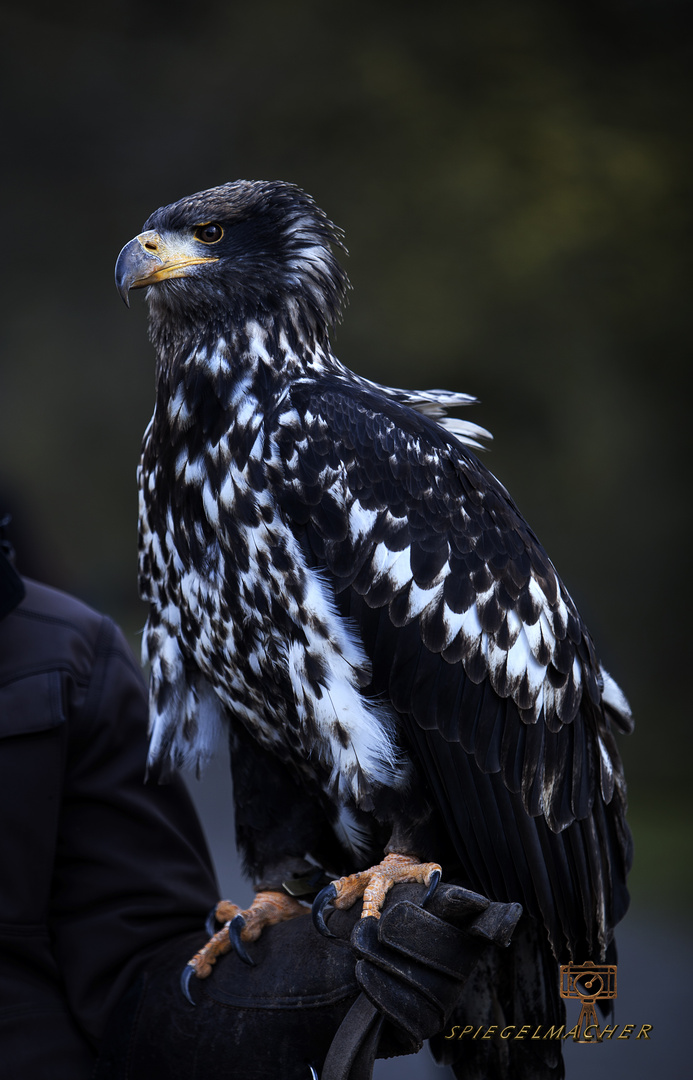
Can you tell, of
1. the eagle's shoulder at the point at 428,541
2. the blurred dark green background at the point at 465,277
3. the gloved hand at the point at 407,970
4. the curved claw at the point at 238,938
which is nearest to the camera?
the gloved hand at the point at 407,970

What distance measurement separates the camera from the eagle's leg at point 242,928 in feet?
4.36

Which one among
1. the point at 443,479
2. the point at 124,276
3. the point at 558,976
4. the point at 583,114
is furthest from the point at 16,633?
the point at 583,114

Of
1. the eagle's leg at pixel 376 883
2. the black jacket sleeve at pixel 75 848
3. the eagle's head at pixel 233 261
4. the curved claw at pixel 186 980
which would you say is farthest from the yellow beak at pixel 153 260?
the curved claw at pixel 186 980

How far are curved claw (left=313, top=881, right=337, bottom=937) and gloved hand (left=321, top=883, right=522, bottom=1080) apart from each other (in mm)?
98

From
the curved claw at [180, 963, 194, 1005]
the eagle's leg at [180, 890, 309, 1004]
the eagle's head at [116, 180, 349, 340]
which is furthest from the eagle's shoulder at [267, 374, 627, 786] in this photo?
the curved claw at [180, 963, 194, 1005]

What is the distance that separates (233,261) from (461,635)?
2.20 feet

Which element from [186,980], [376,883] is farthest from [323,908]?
[186,980]

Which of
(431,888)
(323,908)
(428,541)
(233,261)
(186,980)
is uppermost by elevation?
(233,261)

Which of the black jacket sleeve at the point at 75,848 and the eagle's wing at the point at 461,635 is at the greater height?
the eagle's wing at the point at 461,635

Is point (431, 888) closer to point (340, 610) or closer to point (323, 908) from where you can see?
point (323, 908)

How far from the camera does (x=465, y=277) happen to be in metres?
4.24

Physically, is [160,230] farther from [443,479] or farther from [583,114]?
[583,114]

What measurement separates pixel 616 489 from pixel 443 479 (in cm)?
336

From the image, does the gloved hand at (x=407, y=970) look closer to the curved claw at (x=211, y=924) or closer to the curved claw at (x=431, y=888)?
the curved claw at (x=431, y=888)
